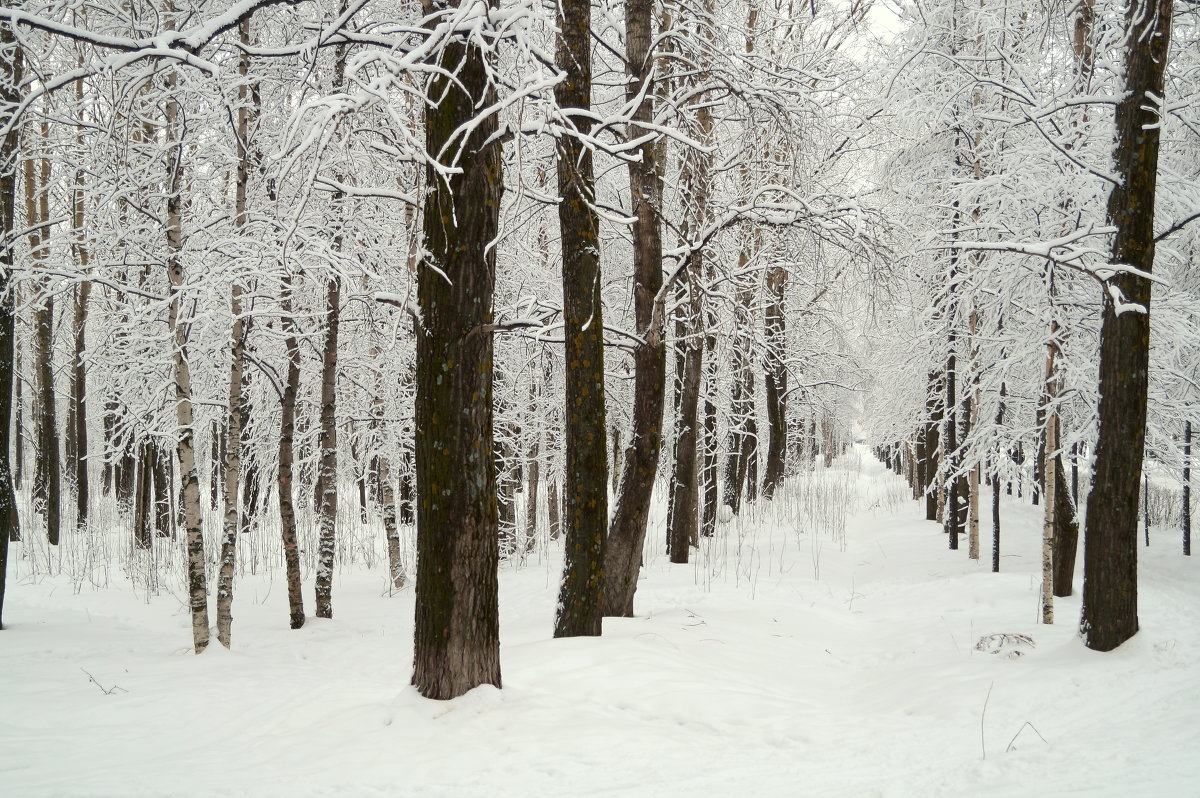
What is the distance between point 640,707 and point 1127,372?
4960 millimetres

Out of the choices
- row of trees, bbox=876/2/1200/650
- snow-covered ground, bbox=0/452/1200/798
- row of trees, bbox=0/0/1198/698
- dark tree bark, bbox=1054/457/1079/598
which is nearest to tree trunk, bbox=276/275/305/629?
row of trees, bbox=0/0/1198/698

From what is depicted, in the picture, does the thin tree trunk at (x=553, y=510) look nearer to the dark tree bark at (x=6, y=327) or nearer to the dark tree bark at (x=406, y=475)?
the dark tree bark at (x=406, y=475)

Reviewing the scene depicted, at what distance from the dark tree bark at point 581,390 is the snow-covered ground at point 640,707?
0.51 meters

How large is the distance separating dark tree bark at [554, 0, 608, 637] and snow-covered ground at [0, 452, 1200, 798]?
1.67 feet

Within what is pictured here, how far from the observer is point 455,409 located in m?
4.28

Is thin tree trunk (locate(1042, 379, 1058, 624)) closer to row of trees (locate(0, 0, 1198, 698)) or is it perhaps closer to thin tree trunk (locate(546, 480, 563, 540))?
row of trees (locate(0, 0, 1198, 698))

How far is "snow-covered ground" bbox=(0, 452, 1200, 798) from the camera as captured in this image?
12.1 feet

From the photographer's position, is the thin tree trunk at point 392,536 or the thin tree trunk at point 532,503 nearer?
the thin tree trunk at point 392,536

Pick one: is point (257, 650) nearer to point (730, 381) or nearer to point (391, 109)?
point (391, 109)

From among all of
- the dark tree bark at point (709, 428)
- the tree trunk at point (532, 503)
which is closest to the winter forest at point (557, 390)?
the dark tree bark at point (709, 428)

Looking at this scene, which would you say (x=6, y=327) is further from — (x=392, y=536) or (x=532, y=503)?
(x=532, y=503)

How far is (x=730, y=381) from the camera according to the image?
60.5 ft

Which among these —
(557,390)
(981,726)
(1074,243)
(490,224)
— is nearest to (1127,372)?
(1074,243)

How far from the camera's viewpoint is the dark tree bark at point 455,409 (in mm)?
4270
